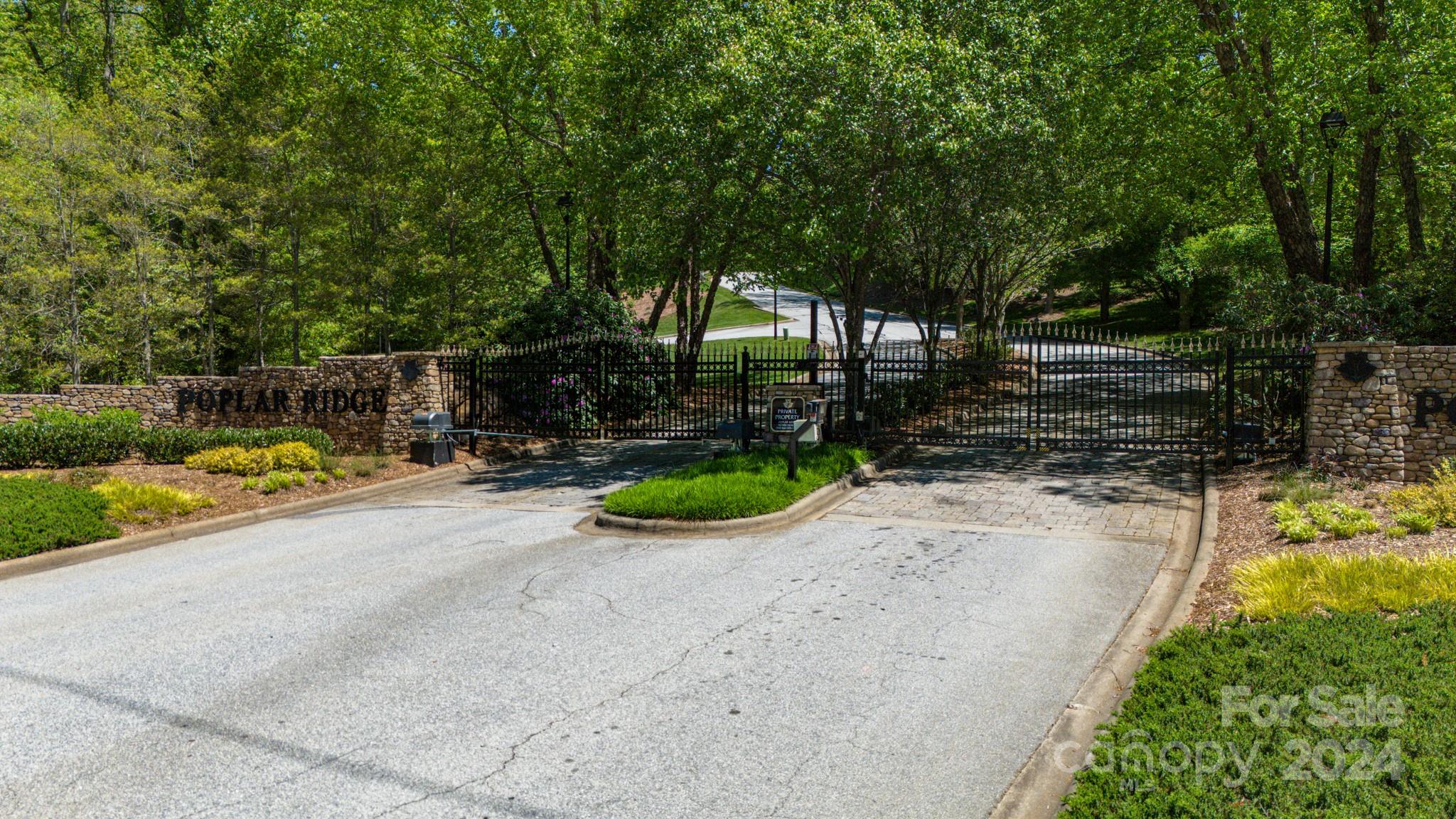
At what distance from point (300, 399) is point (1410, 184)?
2355 centimetres

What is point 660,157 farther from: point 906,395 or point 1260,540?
point 1260,540

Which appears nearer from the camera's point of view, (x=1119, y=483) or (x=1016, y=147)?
(x=1119, y=483)

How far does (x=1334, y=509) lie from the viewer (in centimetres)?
951

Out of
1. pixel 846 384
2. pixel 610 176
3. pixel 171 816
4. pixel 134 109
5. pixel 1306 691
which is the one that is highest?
pixel 134 109

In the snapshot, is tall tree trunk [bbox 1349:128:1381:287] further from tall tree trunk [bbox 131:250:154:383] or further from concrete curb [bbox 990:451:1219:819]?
tall tree trunk [bbox 131:250:154:383]

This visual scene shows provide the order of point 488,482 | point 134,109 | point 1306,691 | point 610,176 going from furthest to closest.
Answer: point 134,109, point 610,176, point 488,482, point 1306,691

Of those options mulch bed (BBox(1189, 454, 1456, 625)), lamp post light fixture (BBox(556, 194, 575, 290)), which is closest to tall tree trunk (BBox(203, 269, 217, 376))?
lamp post light fixture (BBox(556, 194, 575, 290))

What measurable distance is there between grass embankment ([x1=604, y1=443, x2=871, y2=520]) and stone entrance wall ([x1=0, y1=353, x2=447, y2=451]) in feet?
20.1

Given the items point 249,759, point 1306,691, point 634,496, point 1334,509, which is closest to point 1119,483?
point 1334,509

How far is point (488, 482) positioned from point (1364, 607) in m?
12.1

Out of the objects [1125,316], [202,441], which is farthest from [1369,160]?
[1125,316]

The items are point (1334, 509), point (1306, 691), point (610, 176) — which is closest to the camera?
point (1306, 691)

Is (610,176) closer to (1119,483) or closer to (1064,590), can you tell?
(1119,483)

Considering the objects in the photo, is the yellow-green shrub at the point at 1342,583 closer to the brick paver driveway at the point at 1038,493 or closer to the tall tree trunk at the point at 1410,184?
the brick paver driveway at the point at 1038,493
